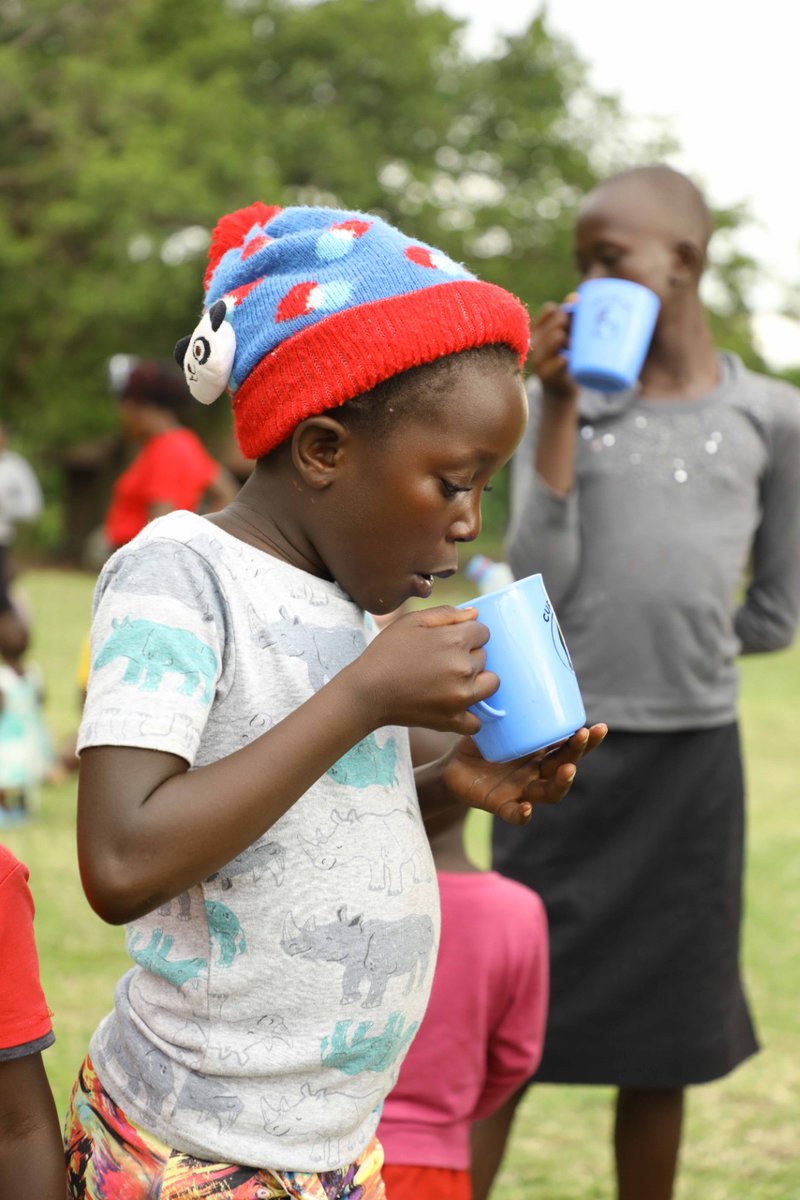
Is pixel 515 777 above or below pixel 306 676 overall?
→ below

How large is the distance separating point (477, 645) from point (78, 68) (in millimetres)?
21951

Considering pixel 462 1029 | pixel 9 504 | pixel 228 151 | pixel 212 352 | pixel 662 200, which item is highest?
pixel 212 352

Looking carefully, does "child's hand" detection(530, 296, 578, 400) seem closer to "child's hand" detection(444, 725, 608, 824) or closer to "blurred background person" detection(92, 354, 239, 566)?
"child's hand" detection(444, 725, 608, 824)

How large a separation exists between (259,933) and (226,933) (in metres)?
0.03

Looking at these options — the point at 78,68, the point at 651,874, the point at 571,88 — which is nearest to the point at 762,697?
the point at 651,874

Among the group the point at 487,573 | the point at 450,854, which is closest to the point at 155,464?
the point at 487,573

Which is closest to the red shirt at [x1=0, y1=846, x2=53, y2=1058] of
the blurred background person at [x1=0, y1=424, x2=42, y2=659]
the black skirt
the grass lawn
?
the black skirt

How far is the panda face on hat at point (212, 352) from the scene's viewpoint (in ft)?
5.11

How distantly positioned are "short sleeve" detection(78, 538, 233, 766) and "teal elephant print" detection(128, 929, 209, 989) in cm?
25

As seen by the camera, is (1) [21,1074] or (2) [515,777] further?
(2) [515,777]

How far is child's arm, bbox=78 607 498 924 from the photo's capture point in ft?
4.36

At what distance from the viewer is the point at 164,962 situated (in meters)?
1.50

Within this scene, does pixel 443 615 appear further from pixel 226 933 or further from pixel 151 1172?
pixel 151 1172

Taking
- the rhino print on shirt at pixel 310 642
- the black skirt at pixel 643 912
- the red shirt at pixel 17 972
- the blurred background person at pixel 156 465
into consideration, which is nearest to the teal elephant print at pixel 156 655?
the rhino print on shirt at pixel 310 642
